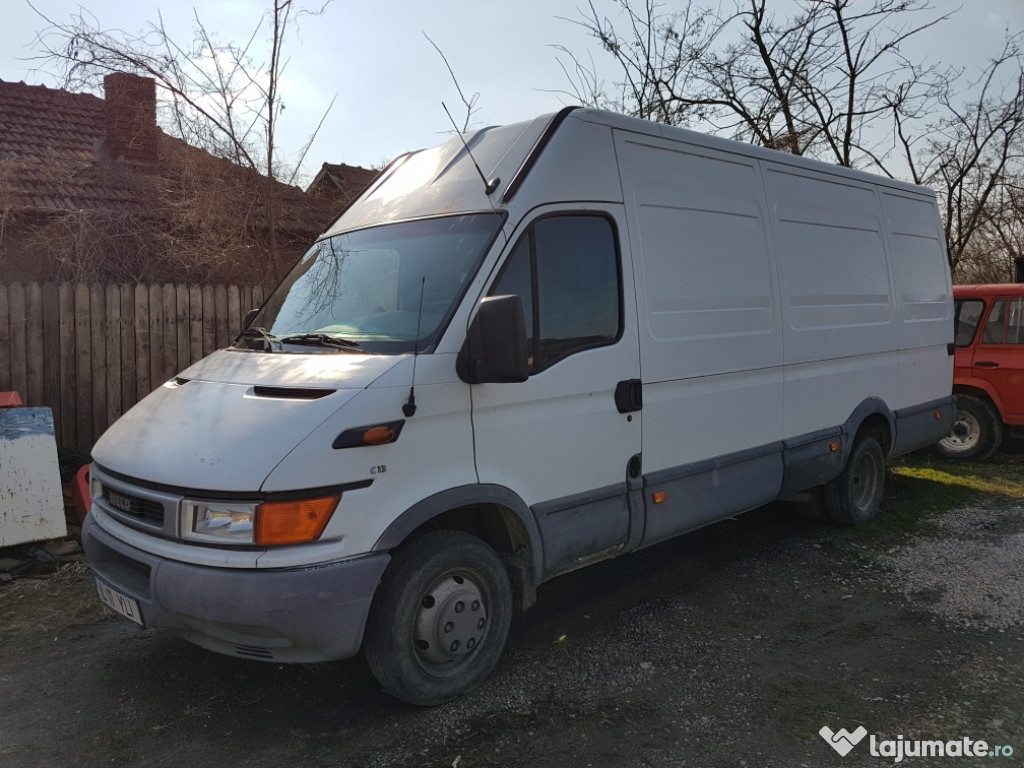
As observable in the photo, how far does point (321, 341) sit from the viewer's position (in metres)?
3.64

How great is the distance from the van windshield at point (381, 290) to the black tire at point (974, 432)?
6968mm

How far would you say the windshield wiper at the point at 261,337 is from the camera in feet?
12.6

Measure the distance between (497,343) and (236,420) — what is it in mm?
1136

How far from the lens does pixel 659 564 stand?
531 cm

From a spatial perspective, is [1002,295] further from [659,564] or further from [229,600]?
[229,600]

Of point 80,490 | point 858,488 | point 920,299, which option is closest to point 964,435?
point 920,299

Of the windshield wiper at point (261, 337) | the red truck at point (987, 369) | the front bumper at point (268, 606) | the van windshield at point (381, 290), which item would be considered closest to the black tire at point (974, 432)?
the red truck at point (987, 369)

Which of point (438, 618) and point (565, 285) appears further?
point (565, 285)

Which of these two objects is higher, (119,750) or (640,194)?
(640,194)

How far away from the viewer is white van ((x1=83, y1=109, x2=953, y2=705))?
2994mm

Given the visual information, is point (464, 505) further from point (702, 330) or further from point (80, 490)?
point (80, 490)

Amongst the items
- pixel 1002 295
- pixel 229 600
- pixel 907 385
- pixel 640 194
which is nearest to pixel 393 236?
pixel 640 194

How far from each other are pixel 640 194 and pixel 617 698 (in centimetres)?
261

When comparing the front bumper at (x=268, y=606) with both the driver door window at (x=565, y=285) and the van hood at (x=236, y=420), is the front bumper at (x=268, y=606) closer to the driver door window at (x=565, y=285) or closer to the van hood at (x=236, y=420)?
the van hood at (x=236, y=420)
